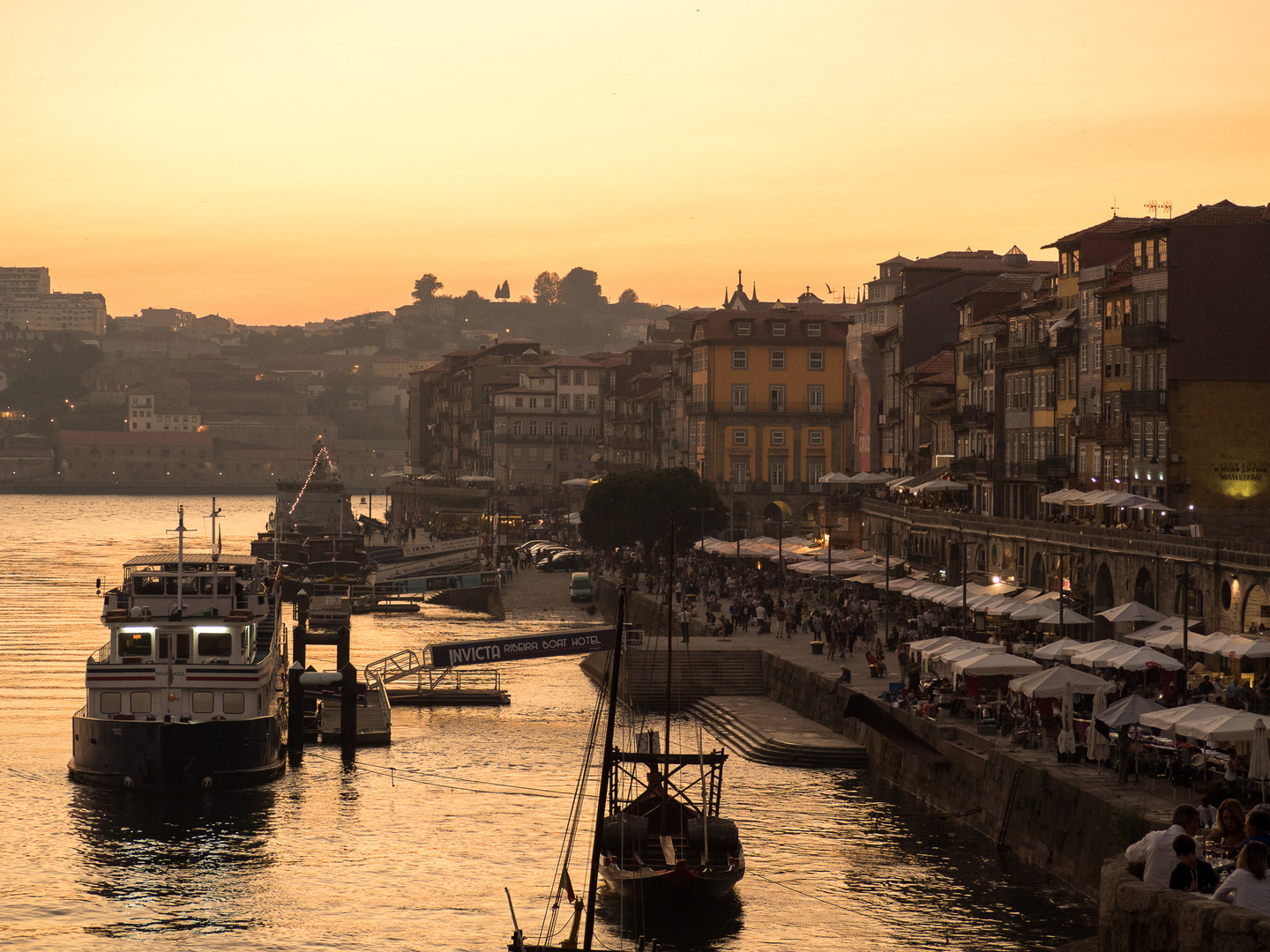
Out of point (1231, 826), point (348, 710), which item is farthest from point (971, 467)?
point (1231, 826)

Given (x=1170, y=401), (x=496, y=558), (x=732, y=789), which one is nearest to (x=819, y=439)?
(x=496, y=558)

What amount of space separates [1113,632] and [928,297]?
4419 centimetres

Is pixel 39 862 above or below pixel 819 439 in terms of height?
below

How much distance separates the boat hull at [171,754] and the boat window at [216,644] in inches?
81.8

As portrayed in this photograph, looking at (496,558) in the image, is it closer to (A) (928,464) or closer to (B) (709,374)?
(B) (709,374)

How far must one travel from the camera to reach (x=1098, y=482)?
64250mm

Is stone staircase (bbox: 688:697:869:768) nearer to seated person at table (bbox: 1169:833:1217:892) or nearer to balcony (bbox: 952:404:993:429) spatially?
seated person at table (bbox: 1169:833:1217:892)

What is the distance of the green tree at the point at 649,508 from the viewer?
3755 inches

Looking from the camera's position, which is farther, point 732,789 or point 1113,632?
point 1113,632

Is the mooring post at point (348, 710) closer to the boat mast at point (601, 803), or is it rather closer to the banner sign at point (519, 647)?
the banner sign at point (519, 647)

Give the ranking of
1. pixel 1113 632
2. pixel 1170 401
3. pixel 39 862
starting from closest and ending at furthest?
pixel 39 862 → pixel 1113 632 → pixel 1170 401

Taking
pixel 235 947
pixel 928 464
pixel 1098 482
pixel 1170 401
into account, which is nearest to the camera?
pixel 235 947

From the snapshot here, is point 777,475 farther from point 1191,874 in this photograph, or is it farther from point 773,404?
point 1191,874

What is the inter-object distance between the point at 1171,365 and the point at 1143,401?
1592 millimetres
